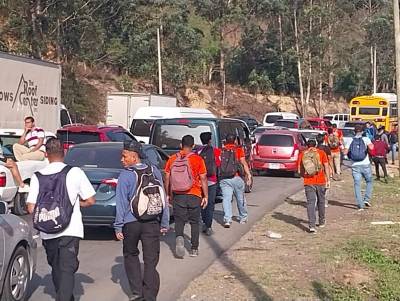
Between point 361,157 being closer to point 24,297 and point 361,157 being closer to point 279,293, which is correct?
point 279,293

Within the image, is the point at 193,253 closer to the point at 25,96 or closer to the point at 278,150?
the point at 25,96

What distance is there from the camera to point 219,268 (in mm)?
9516

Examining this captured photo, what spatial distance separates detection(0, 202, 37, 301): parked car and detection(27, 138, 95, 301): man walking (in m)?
0.51

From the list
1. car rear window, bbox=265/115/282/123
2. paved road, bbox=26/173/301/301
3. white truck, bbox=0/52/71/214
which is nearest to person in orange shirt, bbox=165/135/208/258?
paved road, bbox=26/173/301/301

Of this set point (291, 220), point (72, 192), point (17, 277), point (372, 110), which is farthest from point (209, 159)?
point (372, 110)

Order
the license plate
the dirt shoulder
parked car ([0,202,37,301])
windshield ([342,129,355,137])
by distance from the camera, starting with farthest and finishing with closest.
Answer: windshield ([342,129,355,137])
the license plate
the dirt shoulder
parked car ([0,202,37,301])

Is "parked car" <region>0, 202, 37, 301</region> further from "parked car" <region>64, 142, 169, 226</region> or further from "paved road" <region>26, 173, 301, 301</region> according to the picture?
"parked car" <region>64, 142, 169, 226</region>

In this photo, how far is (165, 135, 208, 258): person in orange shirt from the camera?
9.63m

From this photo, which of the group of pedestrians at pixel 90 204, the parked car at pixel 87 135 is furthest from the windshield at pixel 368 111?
the group of pedestrians at pixel 90 204

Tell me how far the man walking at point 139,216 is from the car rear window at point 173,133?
8674mm

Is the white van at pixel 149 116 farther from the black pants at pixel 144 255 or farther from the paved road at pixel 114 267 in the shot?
the black pants at pixel 144 255

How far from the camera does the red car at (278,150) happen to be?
2430cm

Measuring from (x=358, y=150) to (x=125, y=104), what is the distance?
18.4 metres

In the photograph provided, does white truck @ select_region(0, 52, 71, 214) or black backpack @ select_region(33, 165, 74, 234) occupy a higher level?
white truck @ select_region(0, 52, 71, 214)
